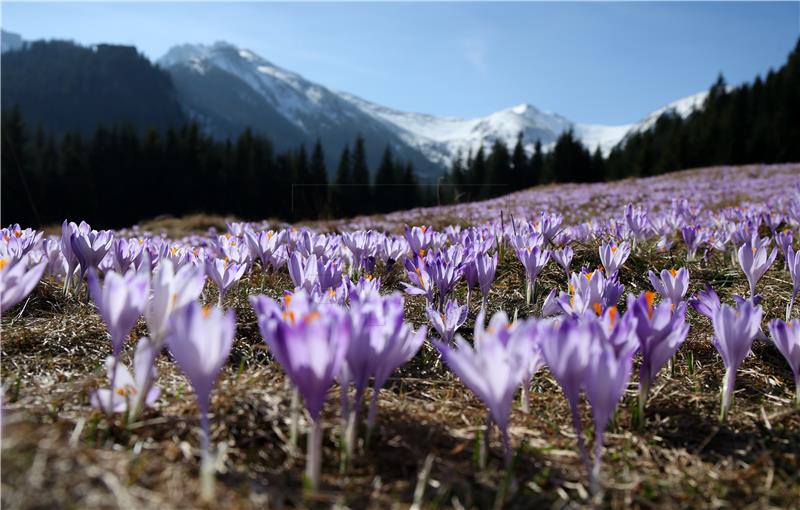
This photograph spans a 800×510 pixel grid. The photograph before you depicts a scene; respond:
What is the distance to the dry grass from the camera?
3.35 ft

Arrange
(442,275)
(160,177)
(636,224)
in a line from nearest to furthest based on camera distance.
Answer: (442,275), (636,224), (160,177)

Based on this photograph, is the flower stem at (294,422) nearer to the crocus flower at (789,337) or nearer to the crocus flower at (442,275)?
the crocus flower at (442,275)

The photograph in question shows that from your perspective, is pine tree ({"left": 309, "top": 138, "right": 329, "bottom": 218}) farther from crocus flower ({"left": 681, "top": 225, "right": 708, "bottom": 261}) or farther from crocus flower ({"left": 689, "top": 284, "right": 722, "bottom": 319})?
crocus flower ({"left": 689, "top": 284, "right": 722, "bottom": 319})

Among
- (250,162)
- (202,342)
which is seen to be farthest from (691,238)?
(250,162)

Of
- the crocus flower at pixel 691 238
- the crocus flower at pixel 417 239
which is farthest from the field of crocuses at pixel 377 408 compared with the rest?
the crocus flower at pixel 691 238

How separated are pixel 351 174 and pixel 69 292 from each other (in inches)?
2868

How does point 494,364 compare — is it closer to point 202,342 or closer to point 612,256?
point 202,342

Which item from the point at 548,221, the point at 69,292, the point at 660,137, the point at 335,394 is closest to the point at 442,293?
the point at 335,394

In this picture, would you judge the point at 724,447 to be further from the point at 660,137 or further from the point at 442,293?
the point at 660,137

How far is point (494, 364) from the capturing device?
1.20 meters

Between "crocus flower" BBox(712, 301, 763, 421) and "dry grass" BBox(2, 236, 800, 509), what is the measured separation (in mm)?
130

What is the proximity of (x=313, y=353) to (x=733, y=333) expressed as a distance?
141cm

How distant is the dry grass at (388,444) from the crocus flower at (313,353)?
0.45 ft

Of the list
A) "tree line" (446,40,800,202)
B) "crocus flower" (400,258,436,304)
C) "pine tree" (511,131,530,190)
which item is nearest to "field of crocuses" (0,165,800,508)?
"crocus flower" (400,258,436,304)
